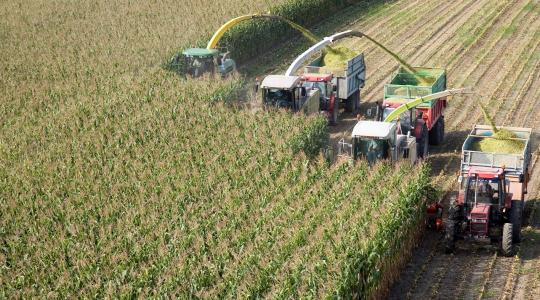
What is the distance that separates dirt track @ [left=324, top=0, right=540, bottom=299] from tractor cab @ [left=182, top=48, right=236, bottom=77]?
6.07 metres

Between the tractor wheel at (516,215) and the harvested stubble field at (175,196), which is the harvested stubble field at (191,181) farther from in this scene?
the tractor wheel at (516,215)

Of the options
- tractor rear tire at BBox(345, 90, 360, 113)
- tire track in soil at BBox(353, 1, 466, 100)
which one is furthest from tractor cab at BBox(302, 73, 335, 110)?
tire track in soil at BBox(353, 1, 466, 100)

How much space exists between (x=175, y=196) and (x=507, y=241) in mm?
8879

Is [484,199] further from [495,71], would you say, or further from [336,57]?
[495,71]

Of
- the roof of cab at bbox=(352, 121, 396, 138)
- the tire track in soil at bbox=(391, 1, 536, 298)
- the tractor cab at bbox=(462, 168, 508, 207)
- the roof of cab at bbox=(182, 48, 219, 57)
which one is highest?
the roof of cab at bbox=(182, 48, 219, 57)

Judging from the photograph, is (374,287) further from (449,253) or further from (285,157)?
(285,157)

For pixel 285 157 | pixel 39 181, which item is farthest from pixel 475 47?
pixel 39 181

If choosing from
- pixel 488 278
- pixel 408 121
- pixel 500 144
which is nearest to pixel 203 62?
pixel 408 121

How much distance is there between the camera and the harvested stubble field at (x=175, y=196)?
1891 cm

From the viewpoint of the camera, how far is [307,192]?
23562 mm

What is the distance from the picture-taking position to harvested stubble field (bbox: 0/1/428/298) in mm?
18906

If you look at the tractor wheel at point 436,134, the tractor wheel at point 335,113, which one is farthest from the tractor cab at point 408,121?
the tractor wheel at point 335,113

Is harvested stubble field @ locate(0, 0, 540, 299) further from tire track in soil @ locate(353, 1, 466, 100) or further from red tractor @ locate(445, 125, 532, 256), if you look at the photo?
red tractor @ locate(445, 125, 532, 256)

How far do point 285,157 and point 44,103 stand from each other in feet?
38.9
